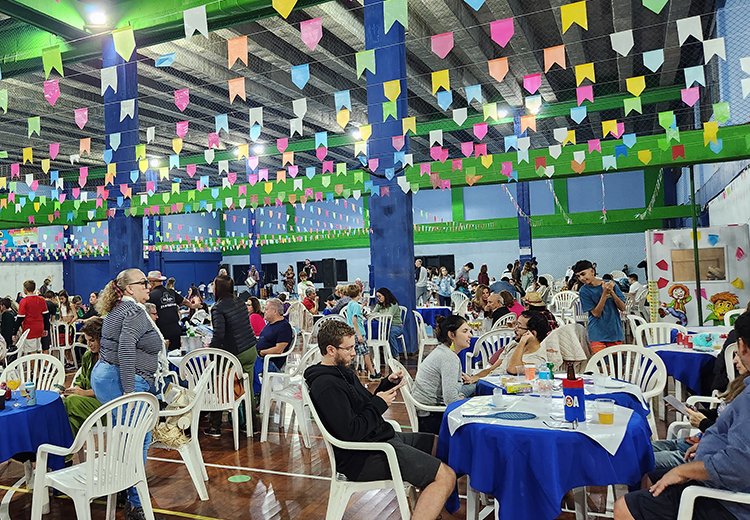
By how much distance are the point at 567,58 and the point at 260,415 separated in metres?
9.15

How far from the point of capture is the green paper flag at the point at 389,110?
307 inches

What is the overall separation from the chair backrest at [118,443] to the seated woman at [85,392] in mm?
889

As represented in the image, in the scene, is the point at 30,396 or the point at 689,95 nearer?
the point at 30,396

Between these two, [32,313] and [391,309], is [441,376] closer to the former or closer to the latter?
[391,309]

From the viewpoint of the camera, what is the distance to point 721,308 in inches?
322

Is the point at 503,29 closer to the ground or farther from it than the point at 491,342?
farther from it

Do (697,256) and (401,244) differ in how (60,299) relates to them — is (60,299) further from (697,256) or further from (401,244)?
(697,256)

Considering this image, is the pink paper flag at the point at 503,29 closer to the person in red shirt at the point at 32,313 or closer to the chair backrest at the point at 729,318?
the chair backrest at the point at 729,318

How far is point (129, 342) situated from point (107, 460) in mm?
773

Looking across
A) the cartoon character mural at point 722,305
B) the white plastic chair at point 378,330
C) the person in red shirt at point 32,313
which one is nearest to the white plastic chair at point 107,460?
the white plastic chair at point 378,330

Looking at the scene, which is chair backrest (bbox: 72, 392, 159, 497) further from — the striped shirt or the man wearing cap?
the man wearing cap

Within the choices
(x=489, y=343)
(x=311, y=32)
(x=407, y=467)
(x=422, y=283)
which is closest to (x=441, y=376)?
(x=407, y=467)

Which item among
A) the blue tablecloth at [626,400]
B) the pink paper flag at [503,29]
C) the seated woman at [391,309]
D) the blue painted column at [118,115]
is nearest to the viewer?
the blue tablecloth at [626,400]

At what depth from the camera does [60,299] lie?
10.5 meters
